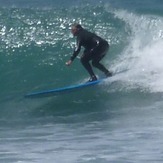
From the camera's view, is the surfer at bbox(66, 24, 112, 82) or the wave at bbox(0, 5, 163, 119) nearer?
the surfer at bbox(66, 24, 112, 82)

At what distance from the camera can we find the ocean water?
12.3 meters

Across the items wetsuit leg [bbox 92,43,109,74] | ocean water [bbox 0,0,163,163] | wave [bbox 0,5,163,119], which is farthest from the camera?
wave [bbox 0,5,163,119]

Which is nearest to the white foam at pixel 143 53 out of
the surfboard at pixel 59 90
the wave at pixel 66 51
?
the wave at pixel 66 51

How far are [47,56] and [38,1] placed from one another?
199 inches

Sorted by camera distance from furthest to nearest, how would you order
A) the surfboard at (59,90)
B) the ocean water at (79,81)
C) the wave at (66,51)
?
the wave at (66,51), the surfboard at (59,90), the ocean water at (79,81)

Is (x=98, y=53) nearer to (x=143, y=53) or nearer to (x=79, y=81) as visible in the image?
(x=79, y=81)

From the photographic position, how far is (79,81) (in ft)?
60.3

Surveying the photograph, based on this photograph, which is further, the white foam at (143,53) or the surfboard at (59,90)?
the white foam at (143,53)

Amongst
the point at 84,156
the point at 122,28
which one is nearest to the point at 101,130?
the point at 84,156

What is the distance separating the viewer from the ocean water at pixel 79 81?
1231 centimetres

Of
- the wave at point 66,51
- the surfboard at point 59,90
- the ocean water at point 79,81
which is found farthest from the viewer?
the wave at point 66,51

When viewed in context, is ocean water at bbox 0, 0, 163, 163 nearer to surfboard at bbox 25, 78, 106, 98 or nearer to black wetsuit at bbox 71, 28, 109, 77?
surfboard at bbox 25, 78, 106, 98

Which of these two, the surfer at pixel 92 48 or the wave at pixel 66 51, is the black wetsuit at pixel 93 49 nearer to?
the surfer at pixel 92 48

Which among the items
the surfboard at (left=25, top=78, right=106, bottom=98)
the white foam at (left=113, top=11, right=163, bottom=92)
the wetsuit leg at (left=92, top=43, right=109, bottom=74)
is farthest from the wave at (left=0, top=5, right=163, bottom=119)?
the wetsuit leg at (left=92, top=43, right=109, bottom=74)
